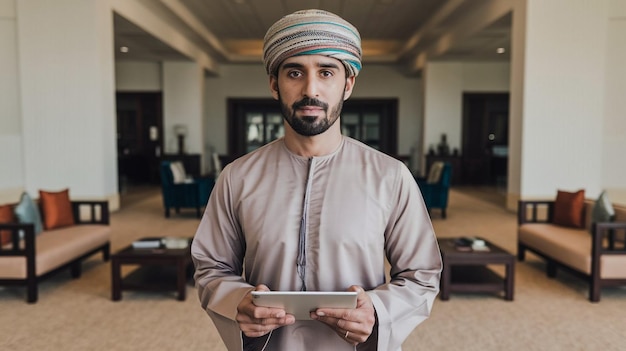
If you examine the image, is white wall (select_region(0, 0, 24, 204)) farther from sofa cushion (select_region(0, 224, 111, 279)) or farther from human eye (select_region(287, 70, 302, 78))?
human eye (select_region(287, 70, 302, 78))

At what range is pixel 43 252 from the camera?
406 centimetres

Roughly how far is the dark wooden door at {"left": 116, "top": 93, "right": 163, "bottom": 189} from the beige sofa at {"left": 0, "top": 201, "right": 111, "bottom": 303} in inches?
378

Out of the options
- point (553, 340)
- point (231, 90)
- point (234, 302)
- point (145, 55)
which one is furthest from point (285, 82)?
point (231, 90)

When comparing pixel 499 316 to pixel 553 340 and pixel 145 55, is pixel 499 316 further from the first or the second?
pixel 145 55

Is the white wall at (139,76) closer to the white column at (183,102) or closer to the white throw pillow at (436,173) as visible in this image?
the white column at (183,102)

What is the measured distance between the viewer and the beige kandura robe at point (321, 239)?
125cm

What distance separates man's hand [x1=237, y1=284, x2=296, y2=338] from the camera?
1.11 metres

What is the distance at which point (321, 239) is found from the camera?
1.25 metres

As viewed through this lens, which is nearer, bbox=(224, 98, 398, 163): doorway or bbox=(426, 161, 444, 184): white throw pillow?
bbox=(426, 161, 444, 184): white throw pillow

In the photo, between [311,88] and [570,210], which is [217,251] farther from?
[570,210]

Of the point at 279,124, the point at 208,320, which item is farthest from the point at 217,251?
the point at 279,124

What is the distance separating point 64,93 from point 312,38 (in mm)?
7714

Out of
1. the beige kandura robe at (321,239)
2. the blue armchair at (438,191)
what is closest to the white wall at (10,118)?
the blue armchair at (438,191)

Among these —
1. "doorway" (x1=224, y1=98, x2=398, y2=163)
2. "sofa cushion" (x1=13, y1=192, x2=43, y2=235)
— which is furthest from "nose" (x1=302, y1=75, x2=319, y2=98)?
"doorway" (x1=224, y1=98, x2=398, y2=163)
